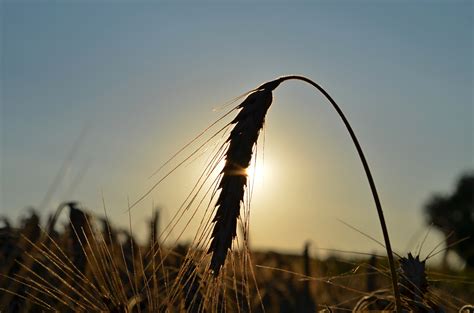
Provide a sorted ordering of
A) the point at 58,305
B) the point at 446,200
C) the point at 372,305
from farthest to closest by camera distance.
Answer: the point at 446,200
the point at 58,305
the point at 372,305

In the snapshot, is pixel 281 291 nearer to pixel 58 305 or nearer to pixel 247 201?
pixel 58 305

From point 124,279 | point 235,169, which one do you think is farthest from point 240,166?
point 124,279

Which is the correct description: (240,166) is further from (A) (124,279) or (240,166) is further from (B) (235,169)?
(A) (124,279)

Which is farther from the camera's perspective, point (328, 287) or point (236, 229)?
point (328, 287)

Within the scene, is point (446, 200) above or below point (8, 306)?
above

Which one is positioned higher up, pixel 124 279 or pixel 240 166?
Result: pixel 240 166

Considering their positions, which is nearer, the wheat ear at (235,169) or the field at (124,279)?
the wheat ear at (235,169)

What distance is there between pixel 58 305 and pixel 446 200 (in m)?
58.5

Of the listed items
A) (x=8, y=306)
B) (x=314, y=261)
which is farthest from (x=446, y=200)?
(x=8, y=306)

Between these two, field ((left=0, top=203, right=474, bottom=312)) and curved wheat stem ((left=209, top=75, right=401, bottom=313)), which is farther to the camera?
field ((left=0, top=203, right=474, bottom=312))

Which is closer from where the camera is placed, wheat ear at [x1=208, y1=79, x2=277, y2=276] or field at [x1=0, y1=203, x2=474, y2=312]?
wheat ear at [x1=208, y1=79, x2=277, y2=276]

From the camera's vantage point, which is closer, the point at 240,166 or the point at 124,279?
the point at 240,166

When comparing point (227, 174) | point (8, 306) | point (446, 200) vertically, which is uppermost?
point (446, 200)

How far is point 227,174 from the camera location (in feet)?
7.77
